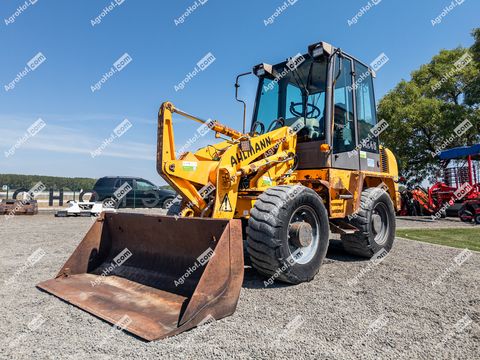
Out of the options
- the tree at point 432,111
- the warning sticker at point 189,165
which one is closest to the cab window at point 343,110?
the warning sticker at point 189,165

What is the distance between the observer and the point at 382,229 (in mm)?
6395

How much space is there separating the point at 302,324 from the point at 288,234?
1250 mm

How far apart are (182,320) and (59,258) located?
4053 mm

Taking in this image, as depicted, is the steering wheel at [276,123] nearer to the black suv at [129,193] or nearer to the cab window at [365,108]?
the cab window at [365,108]

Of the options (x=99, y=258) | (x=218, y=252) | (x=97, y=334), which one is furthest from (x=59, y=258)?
(x=218, y=252)

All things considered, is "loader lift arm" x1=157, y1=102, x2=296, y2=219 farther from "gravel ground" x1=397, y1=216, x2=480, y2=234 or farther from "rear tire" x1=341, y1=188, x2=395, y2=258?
"gravel ground" x1=397, y1=216, x2=480, y2=234

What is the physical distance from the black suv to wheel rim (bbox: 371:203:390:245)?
37.9ft

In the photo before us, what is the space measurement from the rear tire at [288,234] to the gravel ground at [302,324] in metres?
0.25

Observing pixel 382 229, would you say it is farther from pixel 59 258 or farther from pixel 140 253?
pixel 59 258

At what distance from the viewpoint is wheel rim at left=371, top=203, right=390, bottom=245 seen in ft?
19.9

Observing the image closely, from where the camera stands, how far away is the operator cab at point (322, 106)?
5332 mm

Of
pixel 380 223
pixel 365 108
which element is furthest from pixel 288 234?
pixel 365 108

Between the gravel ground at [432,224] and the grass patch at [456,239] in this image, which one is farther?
the gravel ground at [432,224]

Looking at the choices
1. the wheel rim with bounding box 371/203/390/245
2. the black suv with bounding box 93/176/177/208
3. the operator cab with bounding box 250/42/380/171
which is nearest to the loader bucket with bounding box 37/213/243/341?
the operator cab with bounding box 250/42/380/171
